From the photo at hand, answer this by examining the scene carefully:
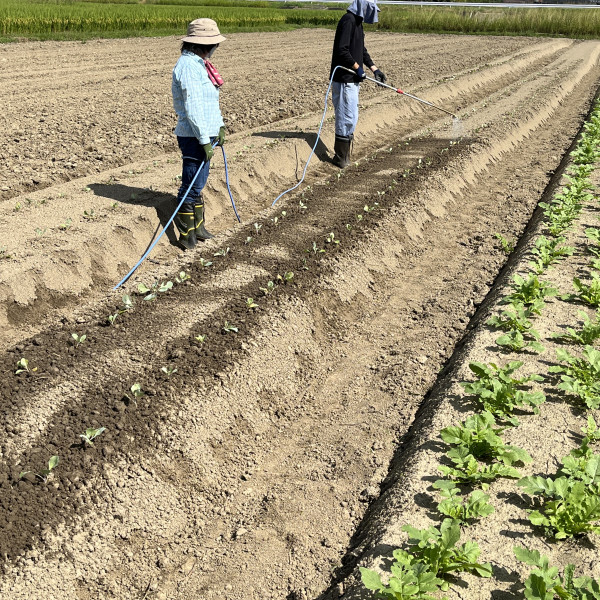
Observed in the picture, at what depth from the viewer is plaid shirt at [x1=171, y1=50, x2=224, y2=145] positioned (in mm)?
6088

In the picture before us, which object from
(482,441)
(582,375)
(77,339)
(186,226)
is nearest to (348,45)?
(186,226)

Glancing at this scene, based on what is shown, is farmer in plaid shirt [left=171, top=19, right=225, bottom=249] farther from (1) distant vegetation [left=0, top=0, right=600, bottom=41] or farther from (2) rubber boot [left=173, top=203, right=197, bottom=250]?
(1) distant vegetation [left=0, top=0, right=600, bottom=41]

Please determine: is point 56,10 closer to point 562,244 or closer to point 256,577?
point 562,244

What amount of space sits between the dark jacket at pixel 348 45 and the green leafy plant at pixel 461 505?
23.5ft

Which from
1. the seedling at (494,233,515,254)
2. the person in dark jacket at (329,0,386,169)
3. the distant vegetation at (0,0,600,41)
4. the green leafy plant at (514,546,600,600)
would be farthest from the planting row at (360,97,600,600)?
the distant vegetation at (0,0,600,41)

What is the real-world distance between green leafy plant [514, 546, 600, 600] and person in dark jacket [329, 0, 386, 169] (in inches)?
303

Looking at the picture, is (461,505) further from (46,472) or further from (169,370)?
(46,472)

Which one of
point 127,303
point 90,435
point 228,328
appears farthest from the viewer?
point 127,303

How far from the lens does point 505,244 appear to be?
752cm

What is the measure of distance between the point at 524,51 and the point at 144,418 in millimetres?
26581

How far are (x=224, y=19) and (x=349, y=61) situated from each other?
2468cm

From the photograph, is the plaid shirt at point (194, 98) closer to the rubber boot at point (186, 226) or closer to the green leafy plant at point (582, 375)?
the rubber boot at point (186, 226)

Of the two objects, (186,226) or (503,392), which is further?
(186,226)

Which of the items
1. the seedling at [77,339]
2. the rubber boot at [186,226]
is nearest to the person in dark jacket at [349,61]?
the rubber boot at [186,226]
